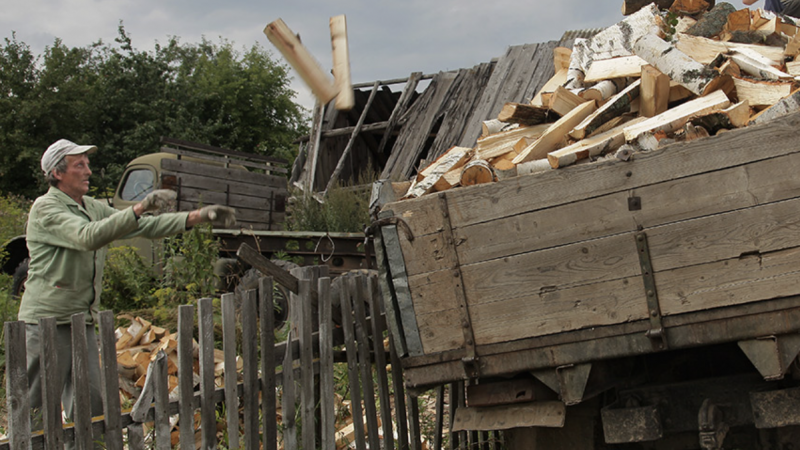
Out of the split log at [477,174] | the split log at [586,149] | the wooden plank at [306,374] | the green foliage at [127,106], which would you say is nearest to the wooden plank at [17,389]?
the wooden plank at [306,374]

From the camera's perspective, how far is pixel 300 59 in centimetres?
370

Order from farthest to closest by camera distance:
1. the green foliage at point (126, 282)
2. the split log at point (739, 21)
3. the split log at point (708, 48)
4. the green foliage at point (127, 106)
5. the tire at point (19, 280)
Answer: the green foliage at point (127, 106) → the tire at point (19, 280) → the green foliage at point (126, 282) → the split log at point (739, 21) → the split log at point (708, 48)

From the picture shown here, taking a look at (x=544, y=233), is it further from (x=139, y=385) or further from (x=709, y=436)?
(x=139, y=385)

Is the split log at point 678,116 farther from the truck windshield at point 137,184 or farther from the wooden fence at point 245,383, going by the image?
the truck windshield at point 137,184

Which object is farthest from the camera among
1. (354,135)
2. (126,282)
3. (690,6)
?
(354,135)

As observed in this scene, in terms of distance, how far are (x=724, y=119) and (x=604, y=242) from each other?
2.55 ft

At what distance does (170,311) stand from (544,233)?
4400mm

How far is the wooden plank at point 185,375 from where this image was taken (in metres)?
3.04

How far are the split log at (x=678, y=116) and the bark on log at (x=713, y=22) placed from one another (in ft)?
4.87

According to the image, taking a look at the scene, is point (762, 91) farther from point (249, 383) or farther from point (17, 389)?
point (17, 389)

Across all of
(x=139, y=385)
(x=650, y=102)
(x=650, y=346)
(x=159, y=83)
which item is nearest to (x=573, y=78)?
(x=650, y=102)

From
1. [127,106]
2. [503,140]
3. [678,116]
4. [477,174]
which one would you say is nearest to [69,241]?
[477,174]

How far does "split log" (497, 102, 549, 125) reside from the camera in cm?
412

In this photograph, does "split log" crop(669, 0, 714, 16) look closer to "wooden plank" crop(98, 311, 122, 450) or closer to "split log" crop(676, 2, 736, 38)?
"split log" crop(676, 2, 736, 38)
